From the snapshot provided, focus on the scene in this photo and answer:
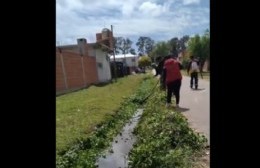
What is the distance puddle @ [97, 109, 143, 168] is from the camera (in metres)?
6.95

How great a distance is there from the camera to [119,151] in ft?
26.3

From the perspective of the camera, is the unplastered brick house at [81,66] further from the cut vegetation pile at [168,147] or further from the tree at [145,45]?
the tree at [145,45]

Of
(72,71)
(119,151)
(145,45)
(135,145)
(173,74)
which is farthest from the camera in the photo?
(145,45)

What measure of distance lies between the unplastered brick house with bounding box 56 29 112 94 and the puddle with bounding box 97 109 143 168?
5781mm

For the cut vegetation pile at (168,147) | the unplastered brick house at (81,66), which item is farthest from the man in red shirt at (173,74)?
the unplastered brick house at (81,66)

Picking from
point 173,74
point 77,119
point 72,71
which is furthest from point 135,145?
point 72,71

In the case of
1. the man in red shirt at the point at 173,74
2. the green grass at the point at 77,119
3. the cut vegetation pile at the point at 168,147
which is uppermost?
the man in red shirt at the point at 173,74

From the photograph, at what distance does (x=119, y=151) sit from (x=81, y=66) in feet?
70.2

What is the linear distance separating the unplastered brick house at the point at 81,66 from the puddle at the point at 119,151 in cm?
578

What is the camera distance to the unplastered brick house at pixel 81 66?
23.4 metres

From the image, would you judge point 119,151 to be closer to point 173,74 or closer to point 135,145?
point 135,145

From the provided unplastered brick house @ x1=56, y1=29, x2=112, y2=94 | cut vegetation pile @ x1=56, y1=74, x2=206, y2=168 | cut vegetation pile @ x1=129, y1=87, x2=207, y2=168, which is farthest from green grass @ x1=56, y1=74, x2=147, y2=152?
unplastered brick house @ x1=56, y1=29, x2=112, y2=94
